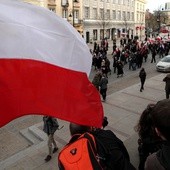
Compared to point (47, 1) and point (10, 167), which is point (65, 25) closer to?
point (10, 167)

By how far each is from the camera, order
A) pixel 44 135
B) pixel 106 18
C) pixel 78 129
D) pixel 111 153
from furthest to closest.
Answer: pixel 106 18 → pixel 44 135 → pixel 78 129 → pixel 111 153

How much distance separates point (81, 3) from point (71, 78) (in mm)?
46951

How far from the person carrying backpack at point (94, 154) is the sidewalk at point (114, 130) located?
4.11 m

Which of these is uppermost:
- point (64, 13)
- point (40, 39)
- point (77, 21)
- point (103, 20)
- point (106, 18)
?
point (106, 18)

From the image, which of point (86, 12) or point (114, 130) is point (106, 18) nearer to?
point (86, 12)

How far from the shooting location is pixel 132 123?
10.2 metres

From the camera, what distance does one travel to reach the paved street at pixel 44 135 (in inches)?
302

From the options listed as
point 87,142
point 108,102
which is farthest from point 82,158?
point 108,102

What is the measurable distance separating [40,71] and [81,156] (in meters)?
1.25

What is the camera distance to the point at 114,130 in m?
9.45

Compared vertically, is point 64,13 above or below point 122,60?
above

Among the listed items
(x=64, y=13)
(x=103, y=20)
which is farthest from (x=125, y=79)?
(x=103, y=20)

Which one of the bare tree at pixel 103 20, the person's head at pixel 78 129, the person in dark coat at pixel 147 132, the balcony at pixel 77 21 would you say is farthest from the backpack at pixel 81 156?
the bare tree at pixel 103 20

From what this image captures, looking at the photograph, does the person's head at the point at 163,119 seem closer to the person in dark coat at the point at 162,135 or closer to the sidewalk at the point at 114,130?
the person in dark coat at the point at 162,135
